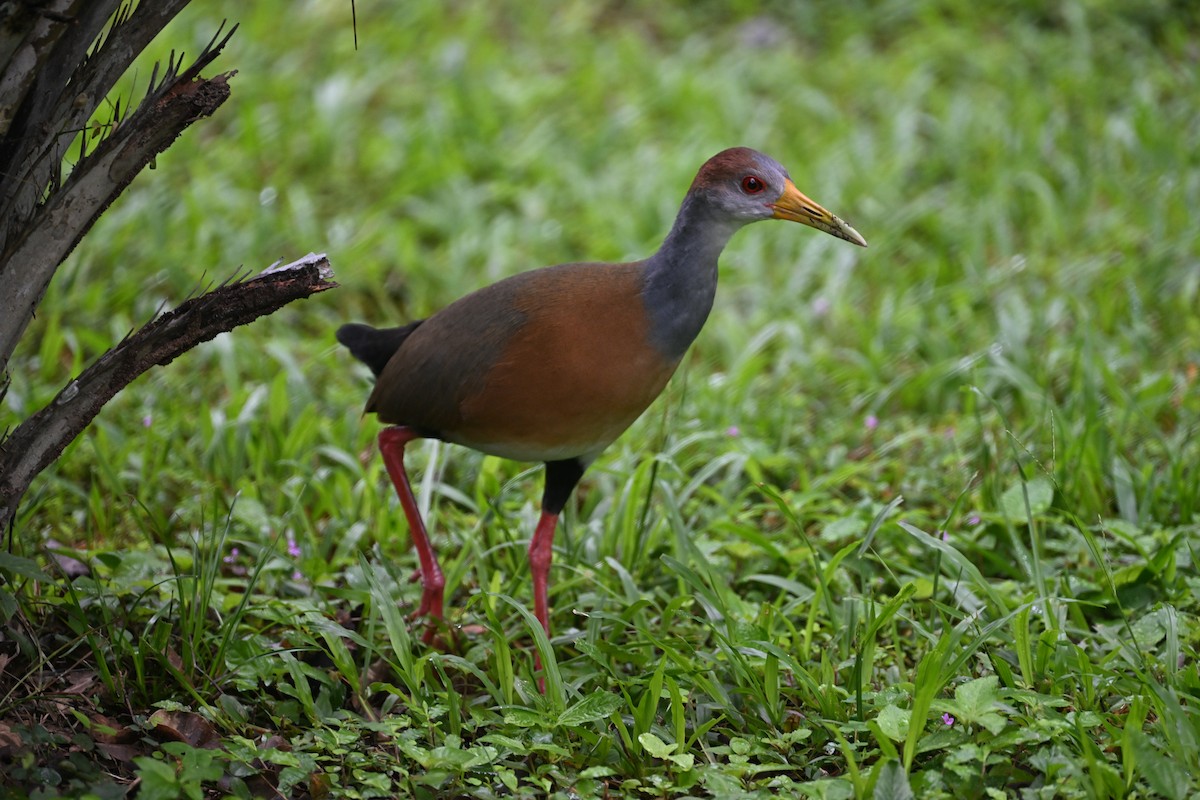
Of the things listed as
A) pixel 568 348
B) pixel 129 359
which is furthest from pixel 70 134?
pixel 568 348

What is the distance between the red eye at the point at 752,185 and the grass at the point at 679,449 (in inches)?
32.5

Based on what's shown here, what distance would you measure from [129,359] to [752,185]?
5.44ft

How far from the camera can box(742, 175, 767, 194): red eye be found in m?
3.38

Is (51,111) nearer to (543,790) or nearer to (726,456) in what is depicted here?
(543,790)

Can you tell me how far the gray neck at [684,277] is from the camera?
3287mm

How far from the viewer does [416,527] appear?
3.54 metres

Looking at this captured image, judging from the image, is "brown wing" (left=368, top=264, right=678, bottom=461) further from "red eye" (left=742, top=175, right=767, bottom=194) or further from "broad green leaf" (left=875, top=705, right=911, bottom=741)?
"broad green leaf" (left=875, top=705, right=911, bottom=741)

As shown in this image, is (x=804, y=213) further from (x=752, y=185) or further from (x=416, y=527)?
(x=416, y=527)

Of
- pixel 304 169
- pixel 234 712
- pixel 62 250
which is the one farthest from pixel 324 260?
pixel 304 169

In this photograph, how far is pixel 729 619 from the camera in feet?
10.8

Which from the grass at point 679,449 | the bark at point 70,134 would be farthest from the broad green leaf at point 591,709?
the bark at point 70,134

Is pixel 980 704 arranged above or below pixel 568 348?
below

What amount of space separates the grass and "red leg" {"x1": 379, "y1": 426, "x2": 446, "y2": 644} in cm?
12

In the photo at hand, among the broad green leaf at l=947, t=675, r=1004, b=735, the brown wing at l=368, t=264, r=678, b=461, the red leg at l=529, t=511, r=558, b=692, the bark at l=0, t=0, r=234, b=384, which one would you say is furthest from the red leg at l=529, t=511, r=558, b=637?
the bark at l=0, t=0, r=234, b=384
